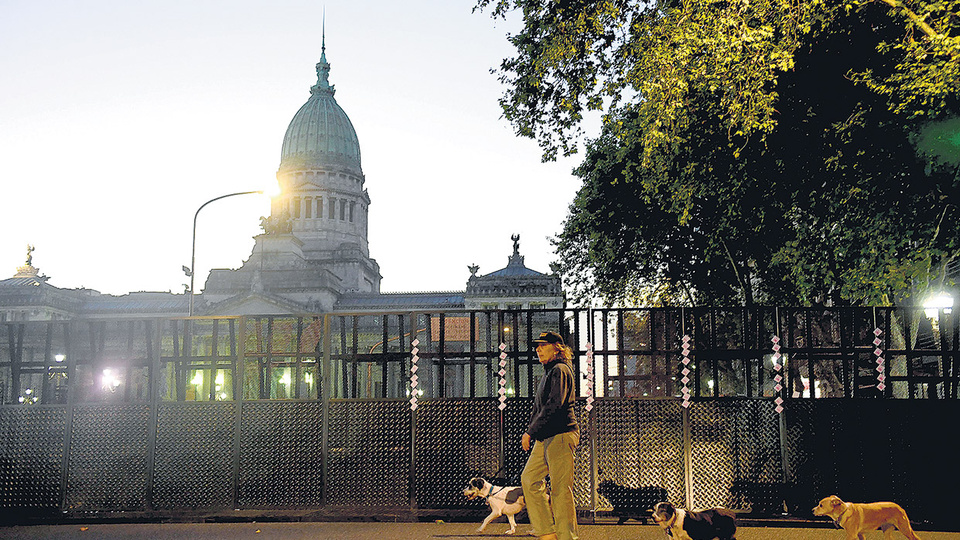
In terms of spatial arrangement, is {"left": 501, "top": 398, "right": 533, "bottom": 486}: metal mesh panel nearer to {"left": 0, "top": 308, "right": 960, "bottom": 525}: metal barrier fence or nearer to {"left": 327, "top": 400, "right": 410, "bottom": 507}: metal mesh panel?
{"left": 0, "top": 308, "right": 960, "bottom": 525}: metal barrier fence

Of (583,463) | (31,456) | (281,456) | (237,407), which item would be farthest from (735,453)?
(31,456)

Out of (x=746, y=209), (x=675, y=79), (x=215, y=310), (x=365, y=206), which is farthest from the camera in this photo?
(x=365, y=206)

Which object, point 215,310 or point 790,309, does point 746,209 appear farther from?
point 215,310

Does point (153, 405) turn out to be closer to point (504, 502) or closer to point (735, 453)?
point (504, 502)

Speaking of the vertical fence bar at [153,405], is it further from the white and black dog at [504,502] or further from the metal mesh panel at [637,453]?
the metal mesh panel at [637,453]

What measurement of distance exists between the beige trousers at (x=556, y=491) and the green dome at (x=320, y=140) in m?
102

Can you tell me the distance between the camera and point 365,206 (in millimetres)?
111625

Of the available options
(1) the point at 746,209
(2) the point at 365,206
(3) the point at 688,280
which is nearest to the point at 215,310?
(2) the point at 365,206

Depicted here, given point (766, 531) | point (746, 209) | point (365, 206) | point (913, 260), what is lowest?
point (766, 531)

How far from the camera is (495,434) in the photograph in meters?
11.8

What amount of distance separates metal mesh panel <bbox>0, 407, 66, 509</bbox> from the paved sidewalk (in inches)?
28.2

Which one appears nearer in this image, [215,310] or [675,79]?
[675,79]

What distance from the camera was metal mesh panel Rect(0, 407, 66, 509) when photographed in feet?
40.5

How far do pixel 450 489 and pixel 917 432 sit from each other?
21.5 feet
